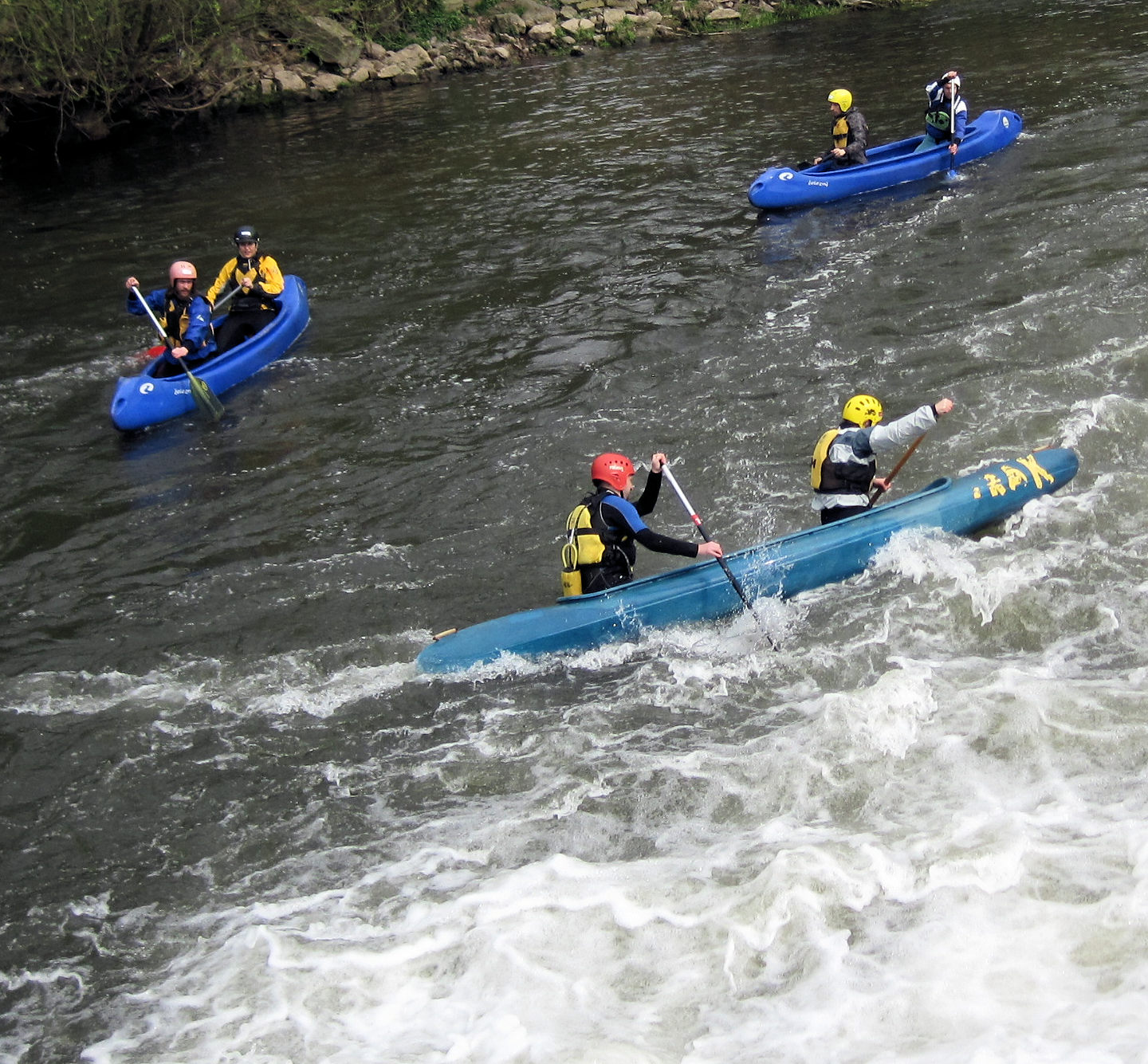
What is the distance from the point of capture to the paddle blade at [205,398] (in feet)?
34.2

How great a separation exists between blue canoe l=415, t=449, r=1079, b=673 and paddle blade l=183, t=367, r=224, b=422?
451 centimetres

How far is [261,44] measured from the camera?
2508 cm

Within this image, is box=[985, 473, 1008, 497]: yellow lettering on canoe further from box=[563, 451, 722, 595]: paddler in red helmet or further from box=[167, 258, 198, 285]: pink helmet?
box=[167, 258, 198, 285]: pink helmet

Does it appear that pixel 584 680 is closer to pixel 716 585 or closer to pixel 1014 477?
pixel 716 585

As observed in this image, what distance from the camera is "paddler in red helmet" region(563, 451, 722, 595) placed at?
Result: 6719 mm

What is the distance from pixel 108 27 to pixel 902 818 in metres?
18.8

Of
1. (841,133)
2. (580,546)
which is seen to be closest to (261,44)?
(841,133)

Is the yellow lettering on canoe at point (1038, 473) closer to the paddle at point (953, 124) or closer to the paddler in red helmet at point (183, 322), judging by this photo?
the paddler in red helmet at point (183, 322)

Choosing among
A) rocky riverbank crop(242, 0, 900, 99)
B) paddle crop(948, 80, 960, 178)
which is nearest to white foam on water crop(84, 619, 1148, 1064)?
paddle crop(948, 80, 960, 178)

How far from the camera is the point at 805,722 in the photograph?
600cm

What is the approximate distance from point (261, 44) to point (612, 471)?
22.0 m

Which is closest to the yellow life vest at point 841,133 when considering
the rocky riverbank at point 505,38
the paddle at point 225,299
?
the paddle at point 225,299

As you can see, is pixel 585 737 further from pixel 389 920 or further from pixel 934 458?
pixel 934 458

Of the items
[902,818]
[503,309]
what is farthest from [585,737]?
[503,309]
